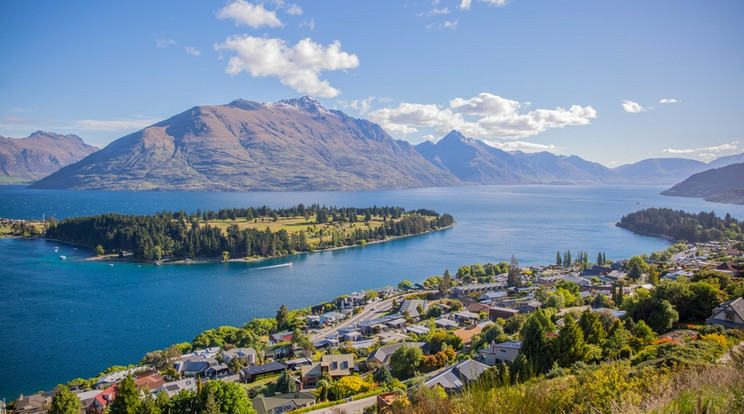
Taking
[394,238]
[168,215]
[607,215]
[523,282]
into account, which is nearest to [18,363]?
[523,282]

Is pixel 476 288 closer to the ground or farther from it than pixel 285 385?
closer to the ground

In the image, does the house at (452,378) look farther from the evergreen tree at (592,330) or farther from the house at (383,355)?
the house at (383,355)

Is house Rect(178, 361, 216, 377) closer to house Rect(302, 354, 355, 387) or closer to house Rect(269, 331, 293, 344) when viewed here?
house Rect(302, 354, 355, 387)

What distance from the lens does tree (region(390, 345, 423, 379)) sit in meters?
16.4

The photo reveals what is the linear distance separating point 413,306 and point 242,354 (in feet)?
38.4

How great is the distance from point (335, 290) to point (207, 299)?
997 centimetres

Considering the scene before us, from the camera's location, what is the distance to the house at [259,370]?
17.7 meters

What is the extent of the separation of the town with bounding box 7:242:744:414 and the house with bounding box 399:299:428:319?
0.12 m

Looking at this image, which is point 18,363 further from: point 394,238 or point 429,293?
point 394,238

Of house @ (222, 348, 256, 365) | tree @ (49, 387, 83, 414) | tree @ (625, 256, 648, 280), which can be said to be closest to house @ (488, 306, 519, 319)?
house @ (222, 348, 256, 365)

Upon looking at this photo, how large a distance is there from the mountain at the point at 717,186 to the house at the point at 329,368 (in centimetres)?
14561

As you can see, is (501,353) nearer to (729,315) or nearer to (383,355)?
(383,355)

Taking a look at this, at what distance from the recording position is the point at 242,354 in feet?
65.1

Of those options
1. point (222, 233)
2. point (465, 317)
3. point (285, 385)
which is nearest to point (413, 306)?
point (465, 317)
